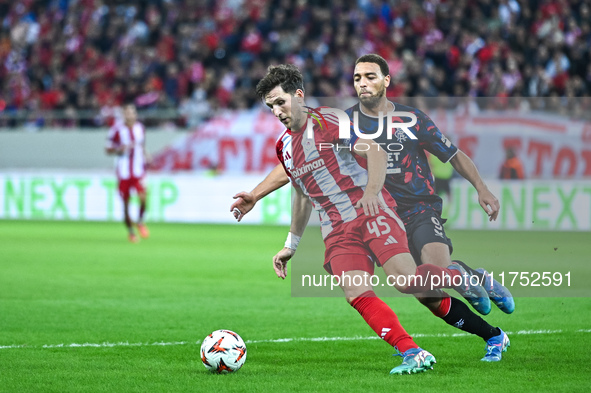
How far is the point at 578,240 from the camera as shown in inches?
247

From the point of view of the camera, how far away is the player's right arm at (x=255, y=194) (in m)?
5.33

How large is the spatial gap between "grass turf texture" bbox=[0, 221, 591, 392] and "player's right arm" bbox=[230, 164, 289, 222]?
0.95m

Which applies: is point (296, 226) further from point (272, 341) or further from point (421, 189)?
point (272, 341)

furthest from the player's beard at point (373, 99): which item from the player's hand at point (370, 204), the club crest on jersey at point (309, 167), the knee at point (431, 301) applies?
the knee at point (431, 301)

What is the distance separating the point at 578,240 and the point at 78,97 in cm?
1812

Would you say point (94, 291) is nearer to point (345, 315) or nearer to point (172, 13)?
point (345, 315)

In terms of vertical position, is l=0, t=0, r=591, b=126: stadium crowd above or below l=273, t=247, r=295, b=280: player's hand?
above

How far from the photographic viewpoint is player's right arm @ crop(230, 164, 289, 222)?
5328 mm

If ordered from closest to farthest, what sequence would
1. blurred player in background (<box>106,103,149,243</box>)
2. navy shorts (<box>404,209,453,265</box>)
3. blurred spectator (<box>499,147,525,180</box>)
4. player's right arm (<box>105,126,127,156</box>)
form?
1. navy shorts (<box>404,209,453,265</box>)
2. blurred spectator (<box>499,147,525,180</box>)
3. player's right arm (<box>105,126,127,156</box>)
4. blurred player in background (<box>106,103,149,243</box>)

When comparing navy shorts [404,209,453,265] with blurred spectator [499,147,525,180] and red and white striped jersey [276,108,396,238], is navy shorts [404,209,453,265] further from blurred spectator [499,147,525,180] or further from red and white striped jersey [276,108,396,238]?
blurred spectator [499,147,525,180]

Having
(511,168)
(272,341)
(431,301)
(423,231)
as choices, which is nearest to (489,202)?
(423,231)

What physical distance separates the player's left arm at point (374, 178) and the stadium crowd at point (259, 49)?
1329cm

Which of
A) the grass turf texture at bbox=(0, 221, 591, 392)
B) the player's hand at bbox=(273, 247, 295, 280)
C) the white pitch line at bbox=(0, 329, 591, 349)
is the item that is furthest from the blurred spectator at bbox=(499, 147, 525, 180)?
the player's hand at bbox=(273, 247, 295, 280)

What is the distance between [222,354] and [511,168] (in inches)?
113
